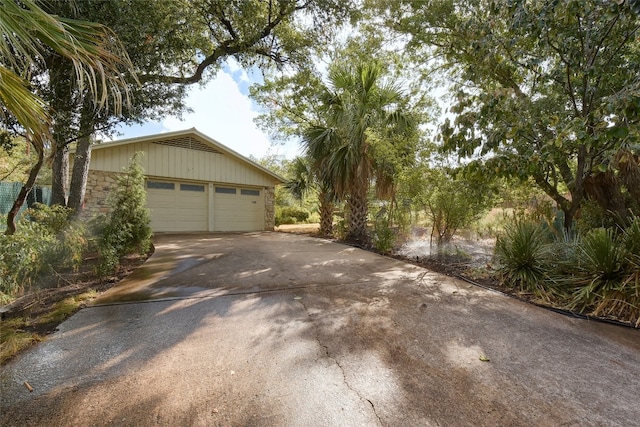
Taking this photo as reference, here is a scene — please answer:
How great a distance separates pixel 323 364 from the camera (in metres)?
2.12

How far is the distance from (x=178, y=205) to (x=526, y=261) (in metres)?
11.0

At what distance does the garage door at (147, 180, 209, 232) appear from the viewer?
10.3 meters

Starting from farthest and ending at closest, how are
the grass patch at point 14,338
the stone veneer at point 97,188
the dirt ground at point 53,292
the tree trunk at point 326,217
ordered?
the tree trunk at point 326,217 → the stone veneer at point 97,188 → the dirt ground at point 53,292 → the grass patch at point 14,338

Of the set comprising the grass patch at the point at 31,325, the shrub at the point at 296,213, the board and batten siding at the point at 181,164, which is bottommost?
the grass patch at the point at 31,325

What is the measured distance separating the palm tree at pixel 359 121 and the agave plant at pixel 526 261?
3834mm

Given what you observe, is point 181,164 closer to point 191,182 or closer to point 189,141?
point 191,182

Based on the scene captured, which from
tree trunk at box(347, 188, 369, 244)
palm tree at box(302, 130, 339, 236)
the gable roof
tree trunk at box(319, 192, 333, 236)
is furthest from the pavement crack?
the gable roof

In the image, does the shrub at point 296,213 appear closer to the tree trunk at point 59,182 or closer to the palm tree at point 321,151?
the palm tree at point 321,151

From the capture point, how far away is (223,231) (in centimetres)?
1175

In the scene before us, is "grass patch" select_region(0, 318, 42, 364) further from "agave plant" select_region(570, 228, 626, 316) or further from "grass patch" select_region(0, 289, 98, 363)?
"agave plant" select_region(570, 228, 626, 316)

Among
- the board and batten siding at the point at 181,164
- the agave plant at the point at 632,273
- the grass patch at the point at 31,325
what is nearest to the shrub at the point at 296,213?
the board and batten siding at the point at 181,164

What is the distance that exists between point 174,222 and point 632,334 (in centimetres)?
1187

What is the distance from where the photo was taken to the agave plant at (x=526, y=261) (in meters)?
3.93

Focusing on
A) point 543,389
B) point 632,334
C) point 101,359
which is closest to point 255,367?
point 101,359
